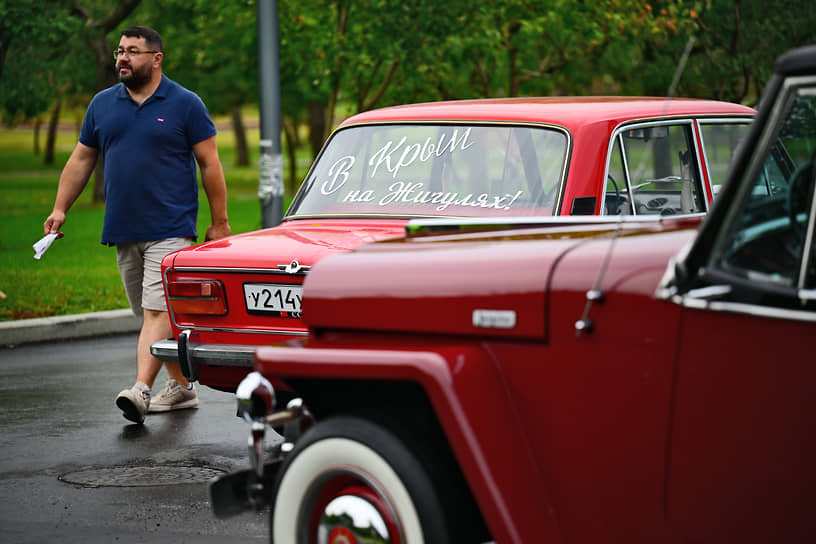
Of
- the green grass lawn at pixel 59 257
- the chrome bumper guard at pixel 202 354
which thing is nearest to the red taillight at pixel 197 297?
the chrome bumper guard at pixel 202 354

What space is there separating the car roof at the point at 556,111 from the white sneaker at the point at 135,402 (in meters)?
1.91

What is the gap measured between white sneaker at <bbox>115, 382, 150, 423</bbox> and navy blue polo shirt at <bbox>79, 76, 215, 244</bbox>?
89cm

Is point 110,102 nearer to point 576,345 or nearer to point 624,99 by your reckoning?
point 624,99

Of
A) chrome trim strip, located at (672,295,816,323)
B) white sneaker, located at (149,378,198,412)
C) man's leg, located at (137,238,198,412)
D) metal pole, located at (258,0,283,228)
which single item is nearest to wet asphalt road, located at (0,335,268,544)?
white sneaker, located at (149,378,198,412)

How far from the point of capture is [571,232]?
13.5ft

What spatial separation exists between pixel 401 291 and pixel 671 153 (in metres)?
3.85

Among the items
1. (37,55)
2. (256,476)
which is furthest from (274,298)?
(37,55)

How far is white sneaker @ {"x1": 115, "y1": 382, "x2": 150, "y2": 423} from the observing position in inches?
300

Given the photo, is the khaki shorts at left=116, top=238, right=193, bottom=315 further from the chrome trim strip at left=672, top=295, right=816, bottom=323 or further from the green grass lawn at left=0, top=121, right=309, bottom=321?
the chrome trim strip at left=672, top=295, right=816, bottom=323

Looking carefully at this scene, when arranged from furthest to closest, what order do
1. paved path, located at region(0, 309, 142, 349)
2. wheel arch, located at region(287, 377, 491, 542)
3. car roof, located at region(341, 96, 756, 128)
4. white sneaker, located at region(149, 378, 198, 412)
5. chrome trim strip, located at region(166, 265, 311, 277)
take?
paved path, located at region(0, 309, 142, 349) → white sneaker, located at region(149, 378, 198, 412) → car roof, located at region(341, 96, 756, 128) → chrome trim strip, located at region(166, 265, 311, 277) → wheel arch, located at region(287, 377, 491, 542)

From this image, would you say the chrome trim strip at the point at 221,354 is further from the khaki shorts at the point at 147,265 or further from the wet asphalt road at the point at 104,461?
the khaki shorts at the point at 147,265

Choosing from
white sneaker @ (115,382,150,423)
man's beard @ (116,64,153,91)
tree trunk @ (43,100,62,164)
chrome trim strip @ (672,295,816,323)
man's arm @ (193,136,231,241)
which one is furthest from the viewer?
tree trunk @ (43,100,62,164)

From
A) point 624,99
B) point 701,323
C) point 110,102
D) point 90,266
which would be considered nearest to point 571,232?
point 701,323

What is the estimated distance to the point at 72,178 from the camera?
27.2 feet
